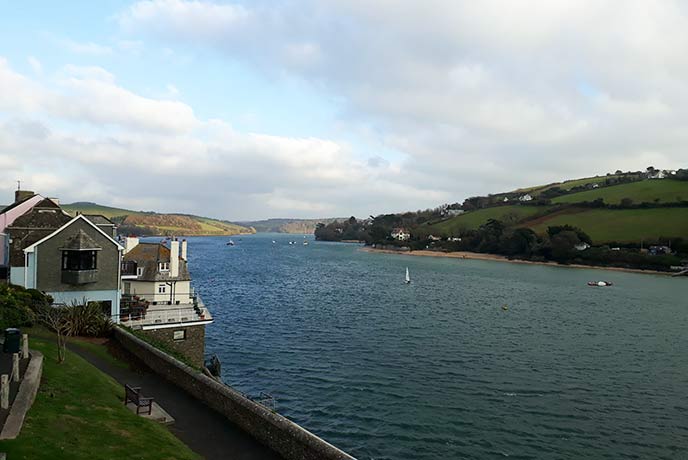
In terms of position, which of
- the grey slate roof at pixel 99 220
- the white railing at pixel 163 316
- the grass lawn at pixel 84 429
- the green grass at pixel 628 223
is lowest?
the white railing at pixel 163 316

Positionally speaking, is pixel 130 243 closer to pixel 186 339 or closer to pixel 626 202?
pixel 186 339

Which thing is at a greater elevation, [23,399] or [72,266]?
[72,266]

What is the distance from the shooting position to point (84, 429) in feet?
45.7

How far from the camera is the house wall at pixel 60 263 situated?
34.2 meters

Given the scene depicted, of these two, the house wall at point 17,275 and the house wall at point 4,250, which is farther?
the house wall at point 4,250

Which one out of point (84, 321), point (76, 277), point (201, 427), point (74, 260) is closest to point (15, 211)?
point (74, 260)

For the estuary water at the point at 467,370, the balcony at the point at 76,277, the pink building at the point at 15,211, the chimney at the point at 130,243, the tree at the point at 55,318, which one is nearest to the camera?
the tree at the point at 55,318

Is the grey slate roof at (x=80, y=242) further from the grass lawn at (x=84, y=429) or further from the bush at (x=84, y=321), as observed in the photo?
the grass lawn at (x=84, y=429)

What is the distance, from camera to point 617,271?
144 metres

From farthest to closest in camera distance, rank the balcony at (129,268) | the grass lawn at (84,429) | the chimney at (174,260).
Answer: the balcony at (129,268)
the chimney at (174,260)
the grass lawn at (84,429)

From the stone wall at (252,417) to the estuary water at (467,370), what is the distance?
1008 cm

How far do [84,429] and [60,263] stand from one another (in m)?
25.1

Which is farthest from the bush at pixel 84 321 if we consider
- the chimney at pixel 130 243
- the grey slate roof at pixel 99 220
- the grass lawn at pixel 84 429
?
the chimney at pixel 130 243

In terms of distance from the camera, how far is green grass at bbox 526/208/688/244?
159113 millimetres
